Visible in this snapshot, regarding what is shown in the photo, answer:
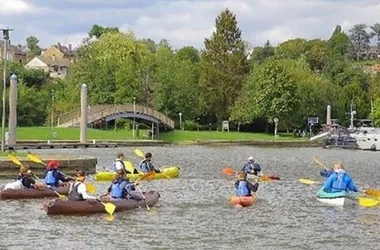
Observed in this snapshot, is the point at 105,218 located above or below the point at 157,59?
below

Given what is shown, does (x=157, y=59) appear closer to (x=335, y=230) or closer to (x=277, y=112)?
(x=277, y=112)

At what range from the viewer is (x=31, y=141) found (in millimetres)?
85375

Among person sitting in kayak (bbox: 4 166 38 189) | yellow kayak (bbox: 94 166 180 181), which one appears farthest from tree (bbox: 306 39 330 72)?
person sitting in kayak (bbox: 4 166 38 189)

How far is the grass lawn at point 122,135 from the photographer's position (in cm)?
9169

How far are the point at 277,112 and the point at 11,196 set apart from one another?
87.4m

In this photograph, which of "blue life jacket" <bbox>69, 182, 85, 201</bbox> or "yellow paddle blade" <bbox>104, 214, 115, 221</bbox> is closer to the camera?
"blue life jacket" <bbox>69, 182, 85, 201</bbox>

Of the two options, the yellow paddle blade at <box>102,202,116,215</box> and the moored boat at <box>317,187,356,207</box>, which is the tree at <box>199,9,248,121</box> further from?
the yellow paddle blade at <box>102,202,116,215</box>

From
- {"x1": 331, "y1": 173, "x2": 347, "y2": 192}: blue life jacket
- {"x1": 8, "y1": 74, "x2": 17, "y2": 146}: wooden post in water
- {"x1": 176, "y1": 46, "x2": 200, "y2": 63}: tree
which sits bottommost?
{"x1": 331, "y1": 173, "x2": 347, "y2": 192}: blue life jacket

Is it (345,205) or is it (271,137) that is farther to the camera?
(271,137)

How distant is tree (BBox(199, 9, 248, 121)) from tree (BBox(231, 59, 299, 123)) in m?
3.08

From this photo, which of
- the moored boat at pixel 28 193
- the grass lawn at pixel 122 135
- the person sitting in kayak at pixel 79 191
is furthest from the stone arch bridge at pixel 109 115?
the person sitting in kayak at pixel 79 191

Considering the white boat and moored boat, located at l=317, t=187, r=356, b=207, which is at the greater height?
the white boat

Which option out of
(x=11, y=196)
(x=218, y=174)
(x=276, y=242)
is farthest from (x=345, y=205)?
(x=218, y=174)

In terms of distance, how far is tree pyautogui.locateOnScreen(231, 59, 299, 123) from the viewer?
398 feet
